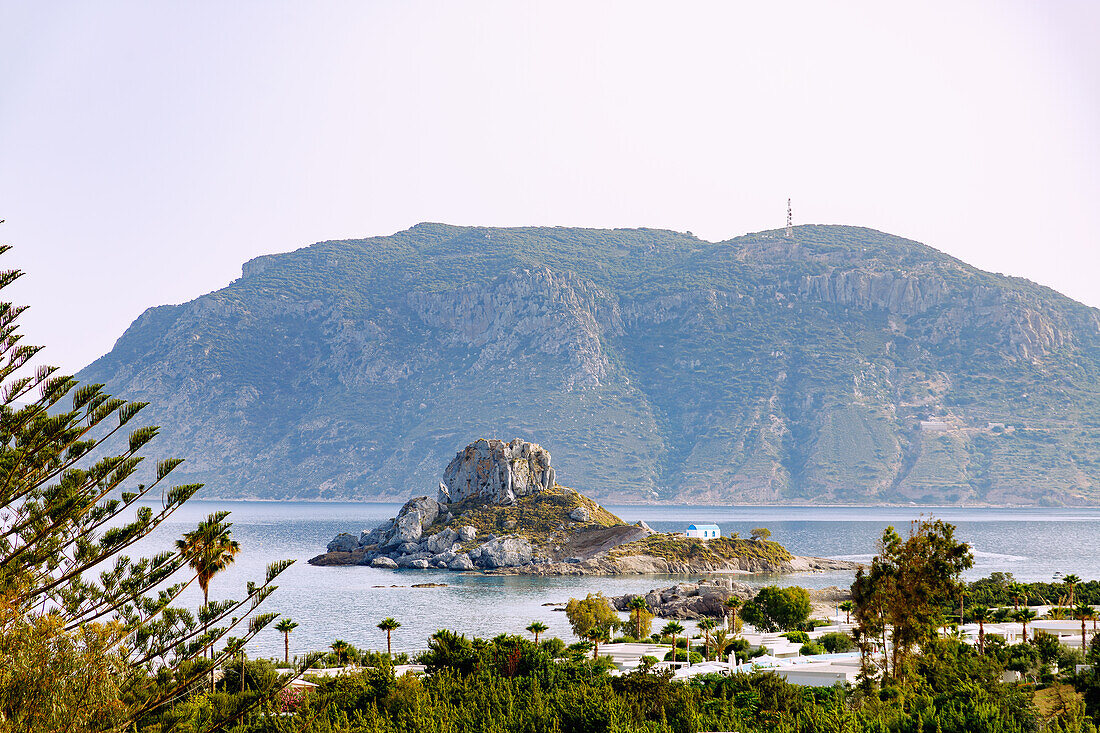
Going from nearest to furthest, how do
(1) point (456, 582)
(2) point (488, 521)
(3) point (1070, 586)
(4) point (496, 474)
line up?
1. (3) point (1070, 586)
2. (1) point (456, 582)
3. (2) point (488, 521)
4. (4) point (496, 474)

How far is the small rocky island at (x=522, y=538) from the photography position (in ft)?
397

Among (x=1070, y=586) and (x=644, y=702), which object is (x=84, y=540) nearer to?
(x=644, y=702)

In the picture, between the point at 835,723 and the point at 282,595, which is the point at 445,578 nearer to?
the point at 282,595

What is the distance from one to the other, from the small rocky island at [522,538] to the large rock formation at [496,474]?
142 mm

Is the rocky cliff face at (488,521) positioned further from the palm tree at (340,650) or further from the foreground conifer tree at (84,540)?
the foreground conifer tree at (84,540)

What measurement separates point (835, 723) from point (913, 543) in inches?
481

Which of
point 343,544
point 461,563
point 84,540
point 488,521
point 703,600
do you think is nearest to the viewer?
point 84,540

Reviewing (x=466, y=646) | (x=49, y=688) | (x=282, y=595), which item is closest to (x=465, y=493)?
(x=282, y=595)

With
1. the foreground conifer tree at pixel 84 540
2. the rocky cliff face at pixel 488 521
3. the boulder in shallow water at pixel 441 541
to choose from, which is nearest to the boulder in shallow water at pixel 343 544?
the rocky cliff face at pixel 488 521

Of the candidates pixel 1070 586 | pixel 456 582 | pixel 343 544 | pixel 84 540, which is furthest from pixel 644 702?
pixel 343 544

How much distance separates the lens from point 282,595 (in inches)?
3816

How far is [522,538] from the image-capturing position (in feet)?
417

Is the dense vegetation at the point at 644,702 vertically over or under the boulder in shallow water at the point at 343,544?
over

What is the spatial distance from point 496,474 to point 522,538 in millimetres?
15615
